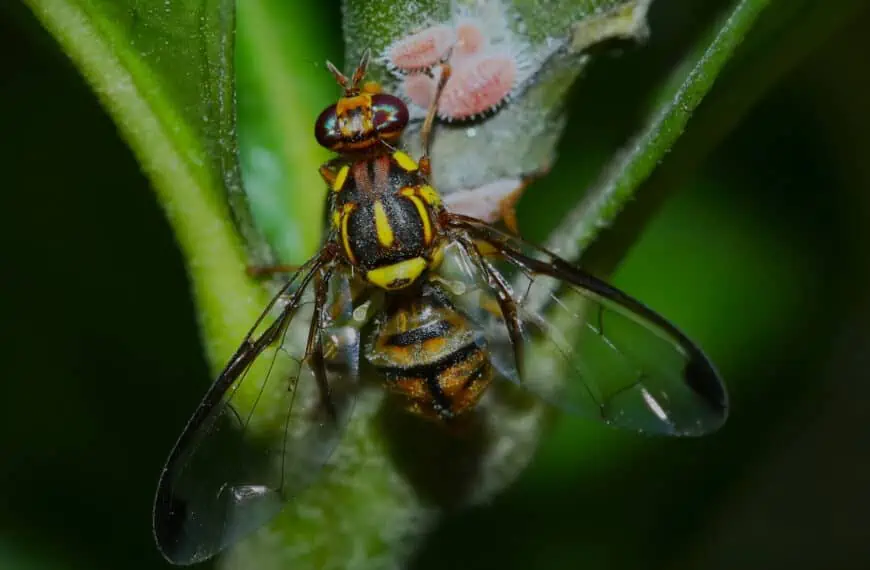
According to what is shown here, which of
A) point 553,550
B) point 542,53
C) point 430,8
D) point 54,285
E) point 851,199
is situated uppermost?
point 430,8

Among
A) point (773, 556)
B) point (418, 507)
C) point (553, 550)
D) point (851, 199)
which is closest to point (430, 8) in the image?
point (418, 507)

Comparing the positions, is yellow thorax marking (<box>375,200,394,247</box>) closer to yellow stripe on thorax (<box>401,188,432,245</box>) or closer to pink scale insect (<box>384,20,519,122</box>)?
yellow stripe on thorax (<box>401,188,432,245</box>)

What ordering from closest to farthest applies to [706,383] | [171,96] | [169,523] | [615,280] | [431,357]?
[171,96] → [169,523] → [706,383] → [431,357] → [615,280]

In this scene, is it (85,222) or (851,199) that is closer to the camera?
(85,222)

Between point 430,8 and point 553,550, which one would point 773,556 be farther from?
point 430,8

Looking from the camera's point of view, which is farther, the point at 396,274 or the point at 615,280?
the point at 615,280

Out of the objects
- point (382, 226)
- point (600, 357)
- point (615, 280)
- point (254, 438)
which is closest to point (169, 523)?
point (254, 438)

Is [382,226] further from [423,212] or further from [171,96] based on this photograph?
[171,96]

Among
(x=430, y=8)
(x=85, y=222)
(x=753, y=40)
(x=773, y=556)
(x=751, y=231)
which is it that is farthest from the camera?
(x=773, y=556)
